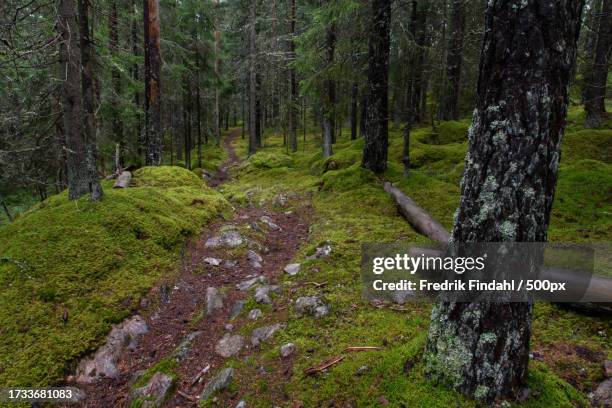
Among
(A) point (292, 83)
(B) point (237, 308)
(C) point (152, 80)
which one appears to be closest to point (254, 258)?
(B) point (237, 308)

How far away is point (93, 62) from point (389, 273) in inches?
321

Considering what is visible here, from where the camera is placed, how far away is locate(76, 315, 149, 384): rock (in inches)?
146

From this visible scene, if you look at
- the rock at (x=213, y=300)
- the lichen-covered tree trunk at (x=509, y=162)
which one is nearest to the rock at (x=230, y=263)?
the rock at (x=213, y=300)

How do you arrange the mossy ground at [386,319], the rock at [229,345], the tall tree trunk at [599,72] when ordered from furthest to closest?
the tall tree trunk at [599,72] → the rock at [229,345] → the mossy ground at [386,319]

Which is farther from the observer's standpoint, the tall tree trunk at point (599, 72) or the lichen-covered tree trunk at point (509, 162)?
the tall tree trunk at point (599, 72)

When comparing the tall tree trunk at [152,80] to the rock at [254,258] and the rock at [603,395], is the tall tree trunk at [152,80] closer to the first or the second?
the rock at [254,258]

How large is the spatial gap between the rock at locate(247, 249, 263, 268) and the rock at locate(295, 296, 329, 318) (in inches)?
72.3

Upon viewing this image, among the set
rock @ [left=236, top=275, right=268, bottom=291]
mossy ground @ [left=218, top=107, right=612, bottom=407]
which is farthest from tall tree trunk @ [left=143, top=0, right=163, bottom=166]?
rock @ [left=236, top=275, right=268, bottom=291]

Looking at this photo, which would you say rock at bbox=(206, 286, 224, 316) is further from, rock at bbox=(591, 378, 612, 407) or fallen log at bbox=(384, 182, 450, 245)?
rock at bbox=(591, 378, 612, 407)

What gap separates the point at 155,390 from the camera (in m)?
3.43

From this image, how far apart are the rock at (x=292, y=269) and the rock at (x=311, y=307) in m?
0.94

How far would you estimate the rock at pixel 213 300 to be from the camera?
471cm

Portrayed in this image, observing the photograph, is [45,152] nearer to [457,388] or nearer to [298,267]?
[298,267]

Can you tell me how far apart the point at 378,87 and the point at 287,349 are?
7.90 m
